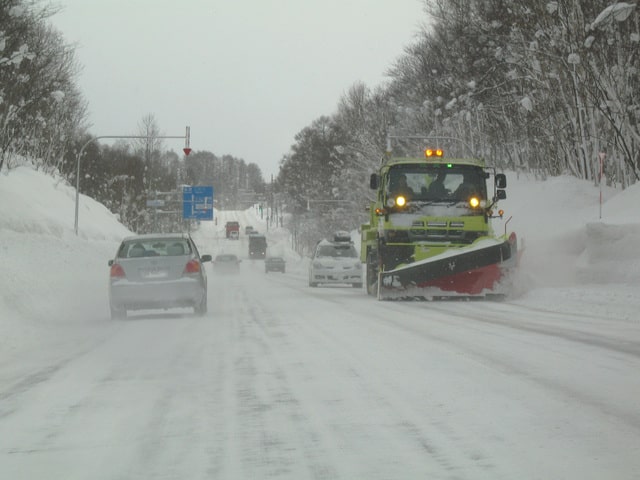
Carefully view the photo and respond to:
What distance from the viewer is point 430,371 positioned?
9.67 metres

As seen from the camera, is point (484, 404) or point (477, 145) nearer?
point (484, 404)

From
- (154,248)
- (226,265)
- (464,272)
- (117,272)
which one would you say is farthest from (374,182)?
(226,265)

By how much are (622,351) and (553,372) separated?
6.72 ft

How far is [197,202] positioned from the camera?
75.1 metres

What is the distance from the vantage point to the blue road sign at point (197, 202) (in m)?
74.8

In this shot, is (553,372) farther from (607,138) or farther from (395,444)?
(607,138)

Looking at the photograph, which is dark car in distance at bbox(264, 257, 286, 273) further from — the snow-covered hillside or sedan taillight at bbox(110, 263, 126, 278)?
sedan taillight at bbox(110, 263, 126, 278)

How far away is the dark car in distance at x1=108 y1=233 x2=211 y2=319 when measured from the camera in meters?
18.4

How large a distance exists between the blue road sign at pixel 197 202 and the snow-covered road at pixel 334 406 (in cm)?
6089

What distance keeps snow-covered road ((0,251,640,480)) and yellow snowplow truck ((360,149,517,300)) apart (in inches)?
267

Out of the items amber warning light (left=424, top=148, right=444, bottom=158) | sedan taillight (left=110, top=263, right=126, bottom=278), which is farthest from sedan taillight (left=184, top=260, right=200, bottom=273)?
amber warning light (left=424, top=148, right=444, bottom=158)

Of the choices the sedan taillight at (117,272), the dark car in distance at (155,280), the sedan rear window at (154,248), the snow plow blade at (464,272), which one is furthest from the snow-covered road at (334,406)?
the snow plow blade at (464,272)

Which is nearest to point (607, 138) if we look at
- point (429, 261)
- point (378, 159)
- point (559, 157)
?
point (559, 157)

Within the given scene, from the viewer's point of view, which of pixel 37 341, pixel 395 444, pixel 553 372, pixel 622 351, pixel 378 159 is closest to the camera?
pixel 395 444
